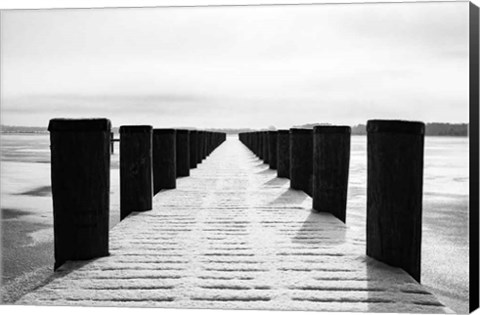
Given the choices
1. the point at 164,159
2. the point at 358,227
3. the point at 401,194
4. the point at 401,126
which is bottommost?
the point at 358,227

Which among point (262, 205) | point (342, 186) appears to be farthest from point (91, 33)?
point (342, 186)

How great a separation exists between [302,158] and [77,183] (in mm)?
4232

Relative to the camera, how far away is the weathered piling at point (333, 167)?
543cm

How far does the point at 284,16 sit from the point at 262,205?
2.07 metres

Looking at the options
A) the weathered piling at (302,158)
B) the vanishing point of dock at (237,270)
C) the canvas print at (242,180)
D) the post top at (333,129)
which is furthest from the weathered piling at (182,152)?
the post top at (333,129)

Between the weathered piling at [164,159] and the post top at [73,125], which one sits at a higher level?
the post top at [73,125]

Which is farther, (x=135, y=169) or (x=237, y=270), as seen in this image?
(x=135, y=169)

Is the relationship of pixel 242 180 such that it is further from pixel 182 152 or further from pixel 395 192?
pixel 395 192

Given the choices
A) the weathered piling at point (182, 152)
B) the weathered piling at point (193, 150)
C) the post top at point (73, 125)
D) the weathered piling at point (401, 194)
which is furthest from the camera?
the weathered piling at point (193, 150)

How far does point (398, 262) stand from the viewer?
11.1 feet

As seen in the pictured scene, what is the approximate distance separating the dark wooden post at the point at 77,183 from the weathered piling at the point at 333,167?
2.54 m

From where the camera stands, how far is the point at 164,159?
7496mm

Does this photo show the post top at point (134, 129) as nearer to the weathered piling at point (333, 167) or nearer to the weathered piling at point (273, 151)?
the weathered piling at point (333, 167)

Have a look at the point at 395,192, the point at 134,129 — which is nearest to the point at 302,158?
the point at 134,129
